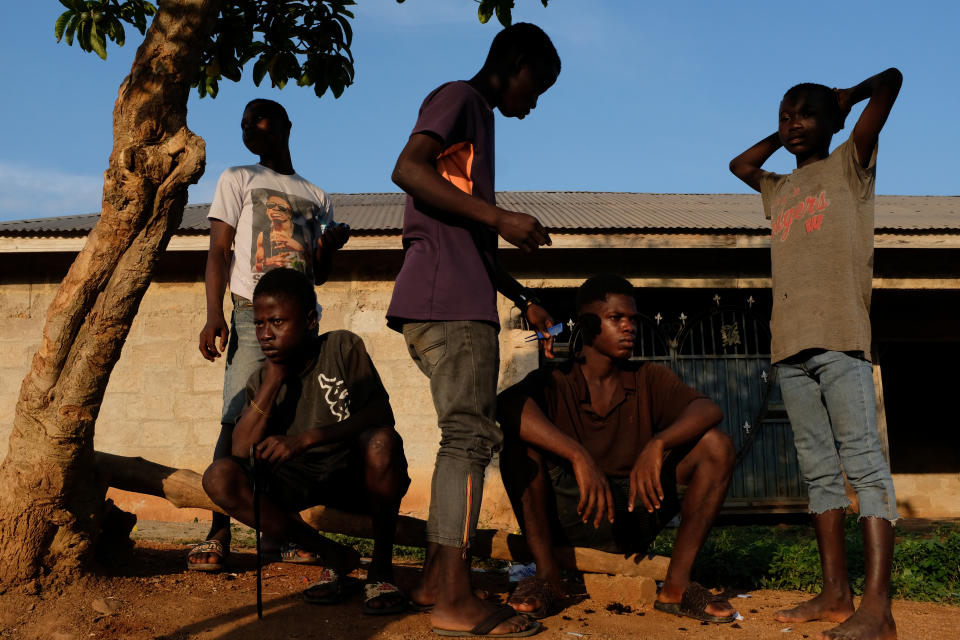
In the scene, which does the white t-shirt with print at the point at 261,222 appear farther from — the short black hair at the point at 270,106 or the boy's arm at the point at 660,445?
the boy's arm at the point at 660,445

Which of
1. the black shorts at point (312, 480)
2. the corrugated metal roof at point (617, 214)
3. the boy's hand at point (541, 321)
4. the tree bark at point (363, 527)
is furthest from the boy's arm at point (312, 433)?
the corrugated metal roof at point (617, 214)

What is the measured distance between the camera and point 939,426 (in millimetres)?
12125

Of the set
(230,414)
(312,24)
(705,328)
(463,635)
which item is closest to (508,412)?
(463,635)

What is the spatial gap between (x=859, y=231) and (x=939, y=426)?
35.2ft

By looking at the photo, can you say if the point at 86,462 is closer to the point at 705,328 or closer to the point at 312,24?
the point at 312,24

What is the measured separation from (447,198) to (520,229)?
26 cm

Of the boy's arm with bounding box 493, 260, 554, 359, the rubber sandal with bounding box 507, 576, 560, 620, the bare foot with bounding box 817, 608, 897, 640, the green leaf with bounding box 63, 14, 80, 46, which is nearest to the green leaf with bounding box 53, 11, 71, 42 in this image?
the green leaf with bounding box 63, 14, 80, 46

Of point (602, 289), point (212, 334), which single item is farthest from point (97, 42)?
point (602, 289)

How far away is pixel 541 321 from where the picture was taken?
298 cm

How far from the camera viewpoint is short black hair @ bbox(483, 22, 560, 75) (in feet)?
9.53

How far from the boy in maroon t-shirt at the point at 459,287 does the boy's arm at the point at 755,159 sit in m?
1.27

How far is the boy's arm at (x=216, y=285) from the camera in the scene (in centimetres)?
340

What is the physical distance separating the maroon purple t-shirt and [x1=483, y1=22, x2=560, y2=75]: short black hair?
199mm

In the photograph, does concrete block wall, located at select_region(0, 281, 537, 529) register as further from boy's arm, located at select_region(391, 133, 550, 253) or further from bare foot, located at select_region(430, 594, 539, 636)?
boy's arm, located at select_region(391, 133, 550, 253)
